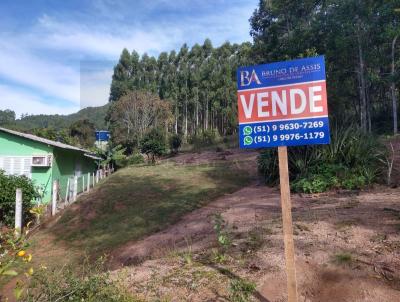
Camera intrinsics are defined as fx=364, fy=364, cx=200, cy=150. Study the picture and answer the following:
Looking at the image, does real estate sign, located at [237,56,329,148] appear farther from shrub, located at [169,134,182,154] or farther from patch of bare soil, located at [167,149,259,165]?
shrub, located at [169,134,182,154]

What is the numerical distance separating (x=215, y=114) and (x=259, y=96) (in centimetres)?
5123

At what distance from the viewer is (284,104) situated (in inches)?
146

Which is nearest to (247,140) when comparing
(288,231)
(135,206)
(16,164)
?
(288,231)

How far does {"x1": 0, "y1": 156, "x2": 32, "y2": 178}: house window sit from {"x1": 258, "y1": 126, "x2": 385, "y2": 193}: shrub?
11.1 m

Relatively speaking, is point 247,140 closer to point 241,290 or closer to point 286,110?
point 286,110

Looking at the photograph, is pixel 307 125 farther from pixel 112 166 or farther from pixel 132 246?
pixel 112 166

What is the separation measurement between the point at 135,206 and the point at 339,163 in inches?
262

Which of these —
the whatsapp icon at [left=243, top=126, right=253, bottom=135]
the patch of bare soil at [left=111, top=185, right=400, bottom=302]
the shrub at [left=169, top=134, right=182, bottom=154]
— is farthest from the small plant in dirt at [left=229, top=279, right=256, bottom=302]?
the shrub at [left=169, top=134, right=182, bottom=154]

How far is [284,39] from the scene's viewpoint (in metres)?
28.2

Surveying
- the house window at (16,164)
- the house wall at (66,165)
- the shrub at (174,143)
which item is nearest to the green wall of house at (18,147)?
the house window at (16,164)

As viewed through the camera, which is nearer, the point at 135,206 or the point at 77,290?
the point at 77,290

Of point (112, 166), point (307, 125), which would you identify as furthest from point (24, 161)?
point (307, 125)

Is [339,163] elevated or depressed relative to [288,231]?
elevated

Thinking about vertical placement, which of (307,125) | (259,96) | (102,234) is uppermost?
(259,96)
